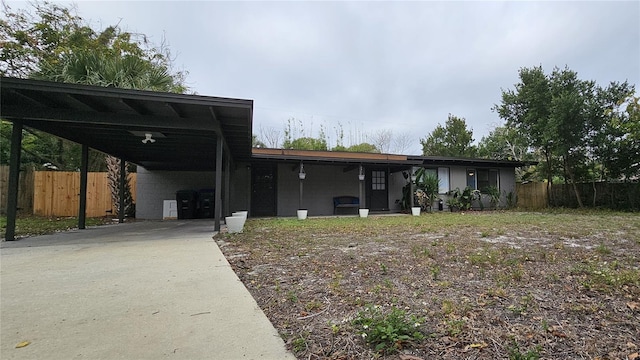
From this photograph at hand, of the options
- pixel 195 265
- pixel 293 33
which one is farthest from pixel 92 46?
pixel 195 265

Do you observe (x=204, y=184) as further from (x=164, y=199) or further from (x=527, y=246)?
(x=527, y=246)

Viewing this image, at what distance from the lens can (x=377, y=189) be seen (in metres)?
13.3

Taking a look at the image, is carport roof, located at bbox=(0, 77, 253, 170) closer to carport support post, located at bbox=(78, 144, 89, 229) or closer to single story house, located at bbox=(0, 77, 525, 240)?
single story house, located at bbox=(0, 77, 525, 240)

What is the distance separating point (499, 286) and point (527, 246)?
7.84ft

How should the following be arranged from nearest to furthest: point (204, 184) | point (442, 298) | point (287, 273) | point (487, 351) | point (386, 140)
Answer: point (487, 351) < point (442, 298) < point (287, 273) < point (204, 184) < point (386, 140)

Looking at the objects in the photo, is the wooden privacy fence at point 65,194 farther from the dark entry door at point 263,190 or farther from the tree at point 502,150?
the tree at point 502,150

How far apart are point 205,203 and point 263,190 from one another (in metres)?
2.19

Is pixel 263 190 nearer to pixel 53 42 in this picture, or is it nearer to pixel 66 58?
pixel 66 58

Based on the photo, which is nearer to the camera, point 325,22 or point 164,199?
point 325,22

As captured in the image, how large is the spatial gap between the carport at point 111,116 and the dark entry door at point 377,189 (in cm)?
700

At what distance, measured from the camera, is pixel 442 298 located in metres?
2.39

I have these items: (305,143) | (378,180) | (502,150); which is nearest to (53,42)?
(378,180)

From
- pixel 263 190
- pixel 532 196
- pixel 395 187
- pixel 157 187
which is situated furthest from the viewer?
pixel 532 196

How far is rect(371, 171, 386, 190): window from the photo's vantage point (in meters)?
13.2
